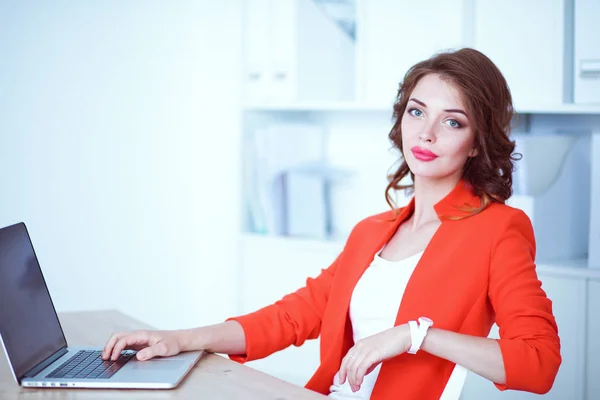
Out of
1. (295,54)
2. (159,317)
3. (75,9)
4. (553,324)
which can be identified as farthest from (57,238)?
(553,324)

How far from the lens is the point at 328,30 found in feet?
10.2

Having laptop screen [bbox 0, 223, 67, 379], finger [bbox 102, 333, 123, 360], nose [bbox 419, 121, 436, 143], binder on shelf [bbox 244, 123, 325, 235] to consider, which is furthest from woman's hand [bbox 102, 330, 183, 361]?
binder on shelf [bbox 244, 123, 325, 235]

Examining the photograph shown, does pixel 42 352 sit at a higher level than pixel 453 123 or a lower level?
lower

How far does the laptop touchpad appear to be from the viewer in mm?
1368

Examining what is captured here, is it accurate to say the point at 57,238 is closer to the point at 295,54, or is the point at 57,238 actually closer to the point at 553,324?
the point at 295,54

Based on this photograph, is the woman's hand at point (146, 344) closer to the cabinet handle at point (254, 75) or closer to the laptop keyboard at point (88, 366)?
the laptop keyboard at point (88, 366)

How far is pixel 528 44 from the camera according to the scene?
2.39m

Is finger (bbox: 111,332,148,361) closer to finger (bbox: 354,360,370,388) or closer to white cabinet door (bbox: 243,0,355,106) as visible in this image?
finger (bbox: 354,360,370,388)

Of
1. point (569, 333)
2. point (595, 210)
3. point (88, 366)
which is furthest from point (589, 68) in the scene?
point (88, 366)

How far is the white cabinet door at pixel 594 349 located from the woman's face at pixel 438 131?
0.83 metres

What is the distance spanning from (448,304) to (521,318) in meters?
0.21

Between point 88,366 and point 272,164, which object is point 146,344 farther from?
point 272,164

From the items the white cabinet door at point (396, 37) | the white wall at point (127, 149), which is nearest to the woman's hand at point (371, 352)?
the white cabinet door at point (396, 37)

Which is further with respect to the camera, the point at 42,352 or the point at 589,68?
the point at 589,68
